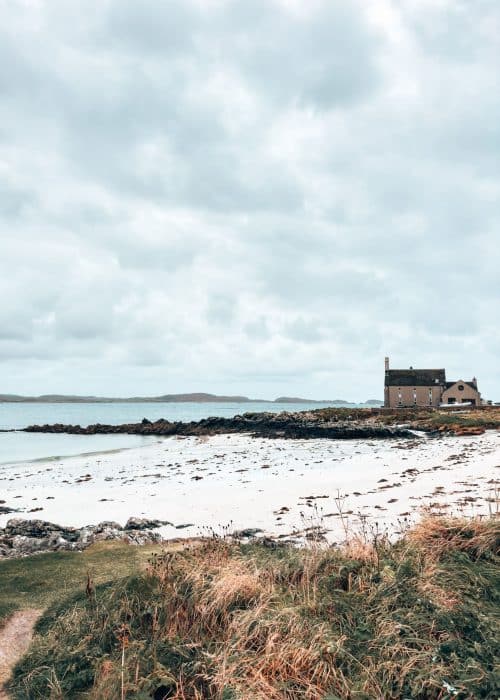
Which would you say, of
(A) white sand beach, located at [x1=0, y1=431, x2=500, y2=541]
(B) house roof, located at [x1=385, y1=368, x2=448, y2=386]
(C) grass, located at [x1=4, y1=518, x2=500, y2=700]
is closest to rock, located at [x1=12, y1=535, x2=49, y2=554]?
(A) white sand beach, located at [x1=0, y1=431, x2=500, y2=541]

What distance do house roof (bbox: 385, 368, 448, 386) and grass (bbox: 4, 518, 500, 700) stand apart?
6866cm

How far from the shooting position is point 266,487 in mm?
15375

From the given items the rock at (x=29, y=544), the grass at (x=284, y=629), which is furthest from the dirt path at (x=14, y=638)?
the rock at (x=29, y=544)

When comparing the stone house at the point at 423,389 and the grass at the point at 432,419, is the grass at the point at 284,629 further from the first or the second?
the stone house at the point at 423,389

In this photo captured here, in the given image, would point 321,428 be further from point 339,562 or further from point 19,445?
point 339,562

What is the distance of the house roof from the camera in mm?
72438

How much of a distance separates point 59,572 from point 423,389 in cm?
7048

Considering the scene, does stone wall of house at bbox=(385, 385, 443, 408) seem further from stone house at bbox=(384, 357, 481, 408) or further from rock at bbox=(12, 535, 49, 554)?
rock at bbox=(12, 535, 49, 554)

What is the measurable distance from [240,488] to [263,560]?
9.17 meters

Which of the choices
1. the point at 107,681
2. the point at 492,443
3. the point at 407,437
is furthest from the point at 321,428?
the point at 107,681

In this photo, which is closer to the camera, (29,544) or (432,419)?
(29,544)

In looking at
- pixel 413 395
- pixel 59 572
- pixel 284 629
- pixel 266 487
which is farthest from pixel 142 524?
pixel 413 395

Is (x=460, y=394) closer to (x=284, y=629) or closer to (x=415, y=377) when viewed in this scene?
(x=415, y=377)

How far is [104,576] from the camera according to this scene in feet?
22.7
